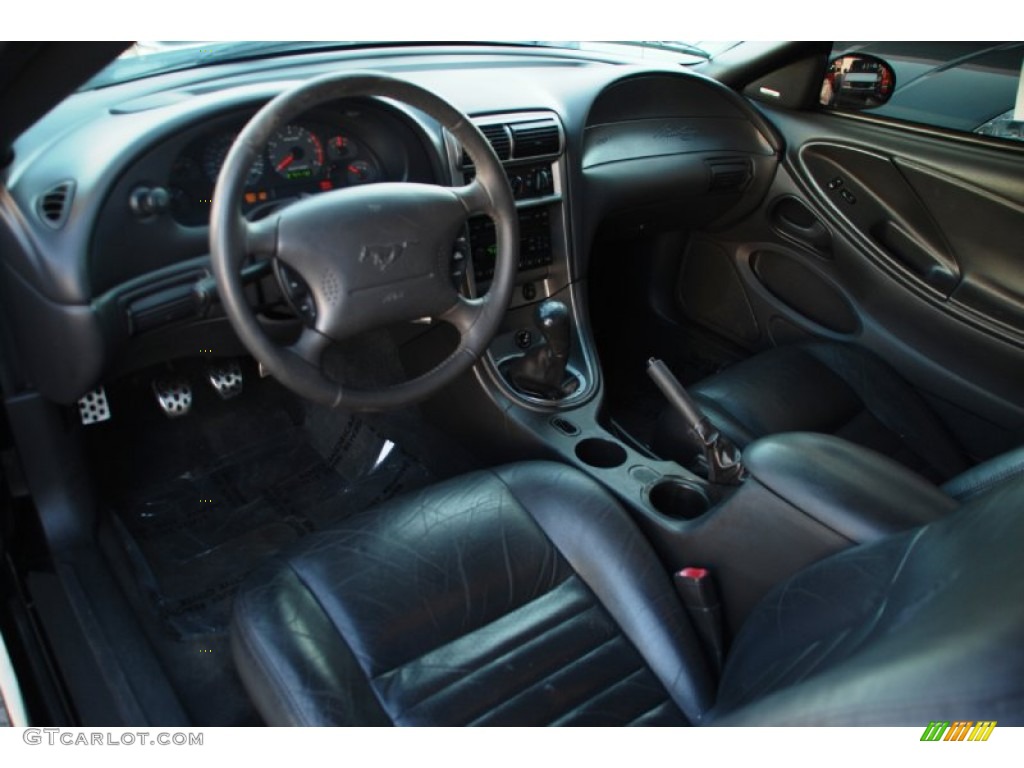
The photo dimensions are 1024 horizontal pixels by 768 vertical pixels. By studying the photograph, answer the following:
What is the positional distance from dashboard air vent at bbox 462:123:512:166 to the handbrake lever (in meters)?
0.57

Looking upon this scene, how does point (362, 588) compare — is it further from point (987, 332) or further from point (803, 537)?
point (987, 332)

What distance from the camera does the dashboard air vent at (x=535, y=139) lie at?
1885 millimetres

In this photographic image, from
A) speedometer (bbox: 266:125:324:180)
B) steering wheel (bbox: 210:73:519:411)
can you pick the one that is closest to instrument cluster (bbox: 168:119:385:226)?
speedometer (bbox: 266:125:324:180)

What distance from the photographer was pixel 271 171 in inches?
63.6

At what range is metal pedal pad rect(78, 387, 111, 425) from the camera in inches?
71.9

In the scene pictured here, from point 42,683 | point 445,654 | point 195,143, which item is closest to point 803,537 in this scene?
point 445,654

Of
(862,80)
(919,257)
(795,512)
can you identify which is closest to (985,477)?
(795,512)

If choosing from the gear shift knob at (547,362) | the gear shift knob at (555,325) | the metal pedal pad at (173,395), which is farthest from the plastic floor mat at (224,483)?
the gear shift knob at (555,325)

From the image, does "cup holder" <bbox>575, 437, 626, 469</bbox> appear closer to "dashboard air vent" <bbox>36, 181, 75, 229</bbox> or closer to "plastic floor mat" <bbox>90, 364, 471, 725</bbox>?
"plastic floor mat" <bbox>90, 364, 471, 725</bbox>

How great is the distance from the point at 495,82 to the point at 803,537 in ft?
4.08

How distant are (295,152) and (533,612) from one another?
0.95m

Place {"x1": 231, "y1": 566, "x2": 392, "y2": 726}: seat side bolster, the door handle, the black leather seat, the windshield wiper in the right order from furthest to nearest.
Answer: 1. the windshield wiper
2. the door handle
3. {"x1": 231, "y1": 566, "x2": 392, "y2": 726}: seat side bolster
4. the black leather seat
